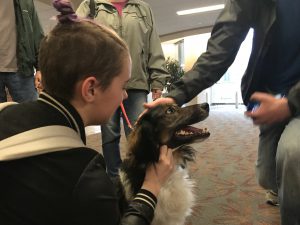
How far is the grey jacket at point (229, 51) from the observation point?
6.34 feet

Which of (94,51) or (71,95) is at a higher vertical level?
(94,51)

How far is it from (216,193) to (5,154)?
2602mm

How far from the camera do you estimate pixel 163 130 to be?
6.31 ft

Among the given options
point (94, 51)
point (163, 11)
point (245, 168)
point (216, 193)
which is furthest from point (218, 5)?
point (94, 51)

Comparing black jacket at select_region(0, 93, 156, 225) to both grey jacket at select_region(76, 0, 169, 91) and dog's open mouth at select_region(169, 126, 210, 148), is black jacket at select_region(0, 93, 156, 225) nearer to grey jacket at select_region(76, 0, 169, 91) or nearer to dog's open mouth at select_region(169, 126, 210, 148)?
dog's open mouth at select_region(169, 126, 210, 148)

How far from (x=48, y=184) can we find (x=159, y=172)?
747mm

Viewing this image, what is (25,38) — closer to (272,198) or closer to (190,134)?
(190,134)

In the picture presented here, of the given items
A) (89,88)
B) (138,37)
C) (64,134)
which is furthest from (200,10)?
(64,134)

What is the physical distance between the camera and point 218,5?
11.4 m

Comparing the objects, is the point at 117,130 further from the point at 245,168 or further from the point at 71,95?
the point at 245,168

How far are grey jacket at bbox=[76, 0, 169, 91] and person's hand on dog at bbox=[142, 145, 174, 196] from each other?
1.03m

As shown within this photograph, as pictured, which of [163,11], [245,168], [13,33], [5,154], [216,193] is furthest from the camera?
[163,11]

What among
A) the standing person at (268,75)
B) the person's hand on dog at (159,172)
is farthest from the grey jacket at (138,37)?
the person's hand on dog at (159,172)

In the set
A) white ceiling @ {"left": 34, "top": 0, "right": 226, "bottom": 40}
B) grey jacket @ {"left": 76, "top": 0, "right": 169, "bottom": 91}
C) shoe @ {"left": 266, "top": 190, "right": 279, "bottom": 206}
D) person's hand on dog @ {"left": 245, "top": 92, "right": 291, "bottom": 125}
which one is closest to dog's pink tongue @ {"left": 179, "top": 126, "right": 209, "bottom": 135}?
person's hand on dog @ {"left": 245, "top": 92, "right": 291, "bottom": 125}
